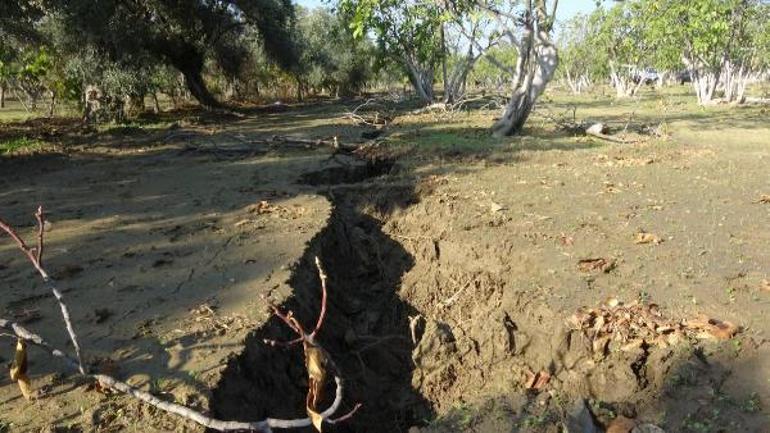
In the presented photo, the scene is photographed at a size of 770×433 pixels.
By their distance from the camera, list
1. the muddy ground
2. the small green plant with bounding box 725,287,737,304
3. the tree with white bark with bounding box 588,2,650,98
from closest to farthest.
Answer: the muddy ground, the small green plant with bounding box 725,287,737,304, the tree with white bark with bounding box 588,2,650,98

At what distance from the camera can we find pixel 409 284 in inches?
247

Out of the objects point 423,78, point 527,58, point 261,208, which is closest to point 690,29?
point 527,58

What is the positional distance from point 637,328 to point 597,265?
1.12 m

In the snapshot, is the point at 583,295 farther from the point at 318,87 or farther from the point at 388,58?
the point at 318,87

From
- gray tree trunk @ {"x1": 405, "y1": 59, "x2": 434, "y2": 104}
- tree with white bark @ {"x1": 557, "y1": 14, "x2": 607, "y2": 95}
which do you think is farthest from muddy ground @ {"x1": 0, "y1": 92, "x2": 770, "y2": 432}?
tree with white bark @ {"x1": 557, "y1": 14, "x2": 607, "y2": 95}

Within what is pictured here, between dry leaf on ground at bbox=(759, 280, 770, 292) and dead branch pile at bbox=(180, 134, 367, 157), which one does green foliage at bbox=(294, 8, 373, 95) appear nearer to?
dead branch pile at bbox=(180, 134, 367, 157)

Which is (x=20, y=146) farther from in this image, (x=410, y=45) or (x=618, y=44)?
(x=618, y=44)

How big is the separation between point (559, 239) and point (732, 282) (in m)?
1.59

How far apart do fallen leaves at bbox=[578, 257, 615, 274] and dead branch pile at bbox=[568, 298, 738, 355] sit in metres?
0.71

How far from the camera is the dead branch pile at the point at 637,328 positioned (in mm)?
4012

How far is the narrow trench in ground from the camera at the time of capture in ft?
12.9

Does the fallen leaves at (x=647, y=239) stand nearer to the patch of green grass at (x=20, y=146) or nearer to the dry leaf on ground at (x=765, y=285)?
the dry leaf on ground at (x=765, y=285)

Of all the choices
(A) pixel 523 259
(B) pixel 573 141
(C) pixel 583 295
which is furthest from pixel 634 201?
(B) pixel 573 141

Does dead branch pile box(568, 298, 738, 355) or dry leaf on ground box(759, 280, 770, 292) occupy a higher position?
dry leaf on ground box(759, 280, 770, 292)
